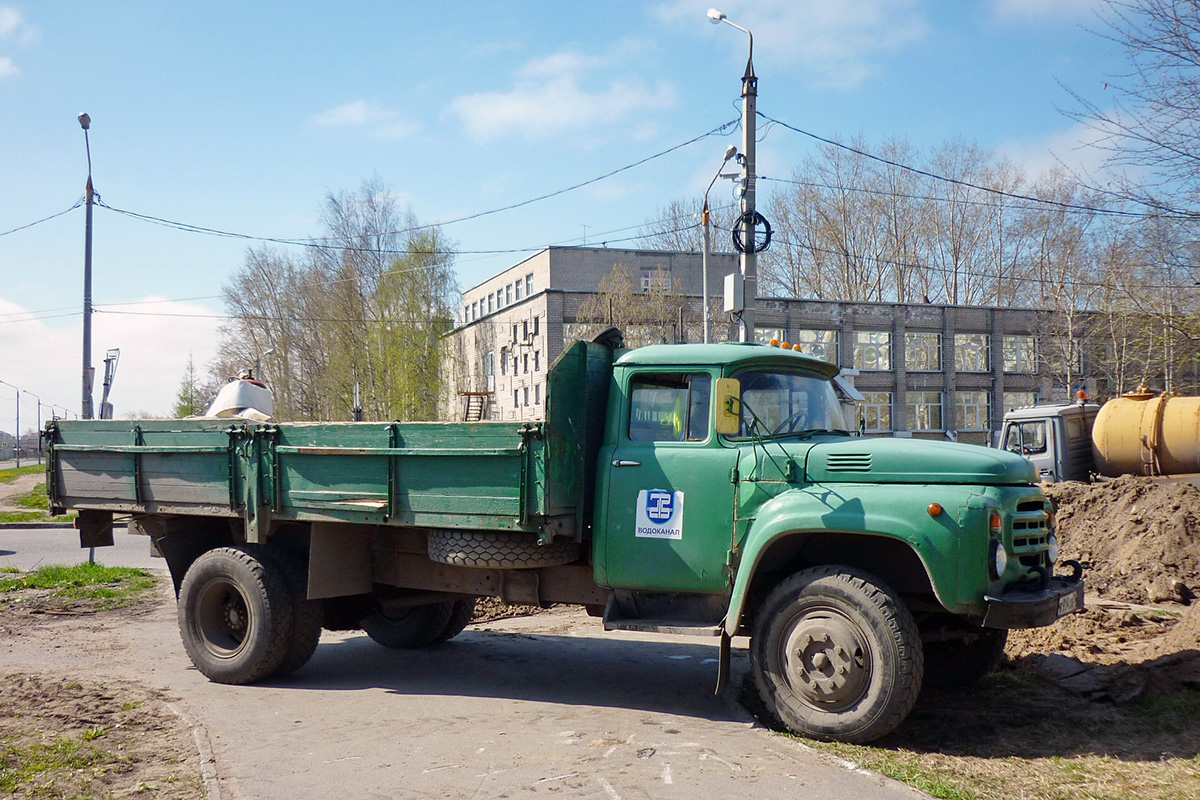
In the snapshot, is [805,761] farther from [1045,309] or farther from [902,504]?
[1045,309]

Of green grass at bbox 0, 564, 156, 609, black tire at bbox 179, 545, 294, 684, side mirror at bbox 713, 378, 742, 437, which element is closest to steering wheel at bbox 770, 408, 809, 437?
side mirror at bbox 713, 378, 742, 437

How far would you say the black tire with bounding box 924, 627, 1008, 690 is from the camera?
21.2 feet

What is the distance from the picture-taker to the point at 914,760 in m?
5.15

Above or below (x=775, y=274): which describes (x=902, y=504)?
below

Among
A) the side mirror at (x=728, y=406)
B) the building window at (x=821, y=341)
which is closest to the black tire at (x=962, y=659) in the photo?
the side mirror at (x=728, y=406)

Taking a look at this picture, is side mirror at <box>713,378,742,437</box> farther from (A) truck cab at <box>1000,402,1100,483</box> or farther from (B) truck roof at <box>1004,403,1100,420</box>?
(B) truck roof at <box>1004,403,1100,420</box>

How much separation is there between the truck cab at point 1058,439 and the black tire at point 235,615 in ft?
46.8

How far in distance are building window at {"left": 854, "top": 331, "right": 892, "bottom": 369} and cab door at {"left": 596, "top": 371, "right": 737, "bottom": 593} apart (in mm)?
44137

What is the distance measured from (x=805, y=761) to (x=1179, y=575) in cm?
779

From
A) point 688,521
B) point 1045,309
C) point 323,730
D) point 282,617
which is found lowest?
point 323,730

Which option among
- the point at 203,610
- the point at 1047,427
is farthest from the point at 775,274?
the point at 203,610

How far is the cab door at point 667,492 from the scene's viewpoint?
6.02 m

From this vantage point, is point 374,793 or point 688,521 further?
point 688,521

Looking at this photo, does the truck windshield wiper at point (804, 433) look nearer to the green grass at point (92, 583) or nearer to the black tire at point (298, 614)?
the black tire at point (298, 614)
